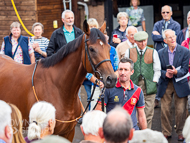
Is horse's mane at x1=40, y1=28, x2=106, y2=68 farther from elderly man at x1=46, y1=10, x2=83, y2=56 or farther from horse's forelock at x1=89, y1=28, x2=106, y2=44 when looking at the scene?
elderly man at x1=46, y1=10, x2=83, y2=56

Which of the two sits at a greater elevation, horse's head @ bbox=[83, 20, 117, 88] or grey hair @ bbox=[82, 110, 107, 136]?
horse's head @ bbox=[83, 20, 117, 88]

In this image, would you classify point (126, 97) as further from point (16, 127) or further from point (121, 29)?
point (121, 29)

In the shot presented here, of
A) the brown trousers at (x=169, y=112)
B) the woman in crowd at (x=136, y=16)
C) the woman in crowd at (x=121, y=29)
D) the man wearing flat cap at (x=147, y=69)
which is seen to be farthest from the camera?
the woman in crowd at (x=136, y=16)

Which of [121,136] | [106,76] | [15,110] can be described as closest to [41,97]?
[106,76]

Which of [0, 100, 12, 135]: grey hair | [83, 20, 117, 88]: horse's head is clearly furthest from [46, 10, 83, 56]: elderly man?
[0, 100, 12, 135]: grey hair

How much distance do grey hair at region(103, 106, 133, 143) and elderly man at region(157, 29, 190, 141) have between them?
150 inches

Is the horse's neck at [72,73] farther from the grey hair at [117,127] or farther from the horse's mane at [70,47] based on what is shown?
the grey hair at [117,127]

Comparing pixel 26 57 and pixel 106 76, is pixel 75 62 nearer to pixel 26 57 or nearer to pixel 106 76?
pixel 106 76

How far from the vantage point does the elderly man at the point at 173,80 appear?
5.75 m

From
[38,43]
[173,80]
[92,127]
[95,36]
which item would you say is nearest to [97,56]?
[95,36]

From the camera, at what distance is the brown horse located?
3.99 m

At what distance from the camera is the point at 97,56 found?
3947 mm

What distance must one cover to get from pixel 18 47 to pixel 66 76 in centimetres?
287

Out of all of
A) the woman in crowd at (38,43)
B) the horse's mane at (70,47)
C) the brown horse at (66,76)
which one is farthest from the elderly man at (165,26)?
the horse's mane at (70,47)
